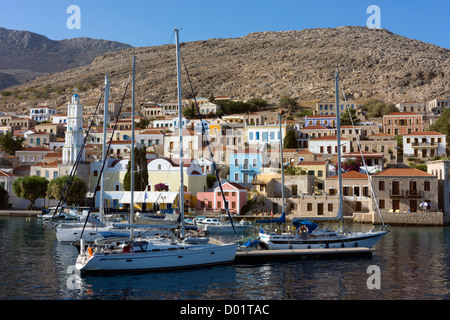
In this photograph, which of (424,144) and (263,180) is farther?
(424,144)

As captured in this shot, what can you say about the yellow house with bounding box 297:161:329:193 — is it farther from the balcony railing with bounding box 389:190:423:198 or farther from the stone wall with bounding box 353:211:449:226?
the stone wall with bounding box 353:211:449:226

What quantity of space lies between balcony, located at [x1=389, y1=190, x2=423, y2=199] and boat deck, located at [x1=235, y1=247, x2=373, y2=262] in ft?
68.1

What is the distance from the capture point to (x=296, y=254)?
28.1 meters

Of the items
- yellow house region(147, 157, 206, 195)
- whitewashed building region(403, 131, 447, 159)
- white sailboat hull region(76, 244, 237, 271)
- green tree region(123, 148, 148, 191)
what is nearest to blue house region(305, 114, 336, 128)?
whitewashed building region(403, 131, 447, 159)

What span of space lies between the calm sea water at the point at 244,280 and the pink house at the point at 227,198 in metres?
24.5

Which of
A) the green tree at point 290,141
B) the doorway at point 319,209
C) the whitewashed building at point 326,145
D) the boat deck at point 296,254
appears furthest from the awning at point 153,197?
the boat deck at point 296,254

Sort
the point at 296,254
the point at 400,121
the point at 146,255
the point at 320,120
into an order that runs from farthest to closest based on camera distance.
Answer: the point at 320,120 < the point at 400,121 < the point at 296,254 < the point at 146,255

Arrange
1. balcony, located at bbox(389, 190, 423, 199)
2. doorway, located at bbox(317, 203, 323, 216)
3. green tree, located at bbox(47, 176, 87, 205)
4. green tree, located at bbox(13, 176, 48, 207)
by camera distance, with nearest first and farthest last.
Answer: balcony, located at bbox(389, 190, 423, 199) < doorway, located at bbox(317, 203, 323, 216) < green tree, located at bbox(47, 176, 87, 205) < green tree, located at bbox(13, 176, 48, 207)

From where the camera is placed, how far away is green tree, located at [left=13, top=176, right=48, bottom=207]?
59.8 m

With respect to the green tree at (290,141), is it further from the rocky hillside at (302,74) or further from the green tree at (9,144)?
the rocky hillside at (302,74)

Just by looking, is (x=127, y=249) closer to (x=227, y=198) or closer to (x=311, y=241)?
(x=311, y=241)

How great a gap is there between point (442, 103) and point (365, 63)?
52696 millimetres

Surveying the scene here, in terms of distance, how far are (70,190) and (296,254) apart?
1497 inches

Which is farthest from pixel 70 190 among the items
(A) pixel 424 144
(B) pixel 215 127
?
(A) pixel 424 144
